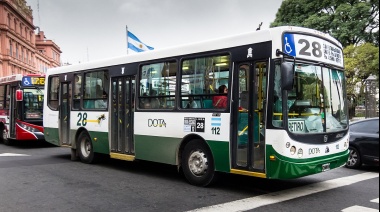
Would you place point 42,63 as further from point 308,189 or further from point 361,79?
point 308,189

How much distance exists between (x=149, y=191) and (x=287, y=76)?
3.23m

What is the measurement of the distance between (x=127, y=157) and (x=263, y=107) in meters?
3.95

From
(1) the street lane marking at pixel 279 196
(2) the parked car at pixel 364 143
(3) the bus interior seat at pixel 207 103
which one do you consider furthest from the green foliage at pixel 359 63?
(3) the bus interior seat at pixel 207 103

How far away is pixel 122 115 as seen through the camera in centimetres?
913

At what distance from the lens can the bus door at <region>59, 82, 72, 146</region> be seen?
A: 436 inches

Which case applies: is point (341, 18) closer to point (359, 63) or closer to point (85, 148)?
point (359, 63)

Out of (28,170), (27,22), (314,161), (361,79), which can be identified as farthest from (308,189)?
(27,22)

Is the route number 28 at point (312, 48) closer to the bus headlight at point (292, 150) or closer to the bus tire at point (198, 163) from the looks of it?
the bus headlight at point (292, 150)

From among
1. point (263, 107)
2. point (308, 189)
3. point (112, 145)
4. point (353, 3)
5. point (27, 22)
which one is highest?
point (27, 22)

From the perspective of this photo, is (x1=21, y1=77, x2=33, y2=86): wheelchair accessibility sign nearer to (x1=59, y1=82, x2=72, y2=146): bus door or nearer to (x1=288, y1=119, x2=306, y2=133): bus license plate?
(x1=59, y1=82, x2=72, y2=146): bus door

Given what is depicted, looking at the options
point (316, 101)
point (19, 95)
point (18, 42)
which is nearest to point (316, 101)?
point (316, 101)

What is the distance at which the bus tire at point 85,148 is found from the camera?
10.2 m

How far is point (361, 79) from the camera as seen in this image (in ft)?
85.6

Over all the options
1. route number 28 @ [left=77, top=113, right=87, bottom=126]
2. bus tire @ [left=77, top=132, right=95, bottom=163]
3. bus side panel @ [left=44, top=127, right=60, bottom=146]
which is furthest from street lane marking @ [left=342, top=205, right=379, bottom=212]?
bus side panel @ [left=44, top=127, right=60, bottom=146]
